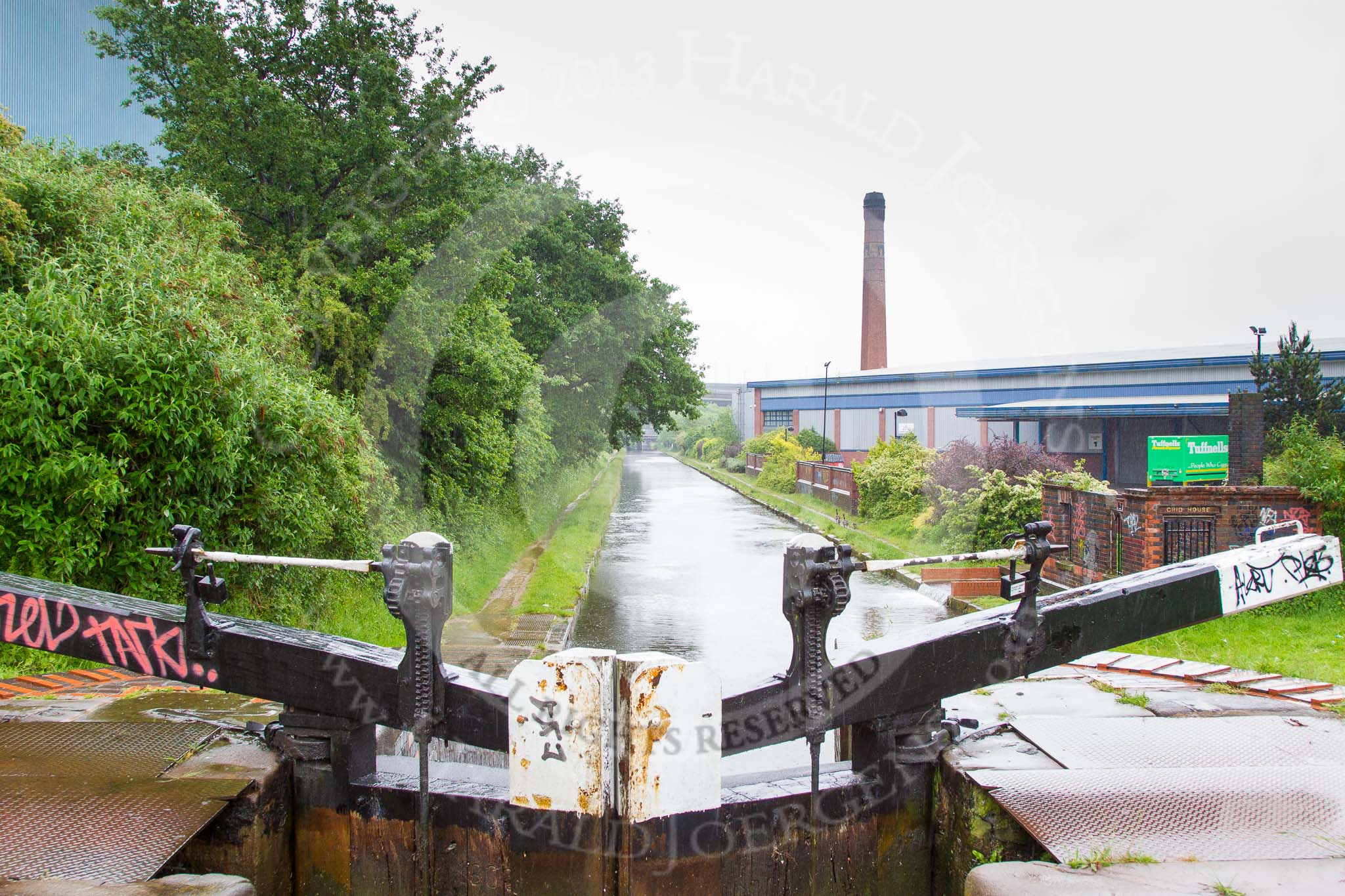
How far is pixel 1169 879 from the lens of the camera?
9.49ft

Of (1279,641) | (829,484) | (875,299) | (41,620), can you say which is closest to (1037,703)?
(41,620)

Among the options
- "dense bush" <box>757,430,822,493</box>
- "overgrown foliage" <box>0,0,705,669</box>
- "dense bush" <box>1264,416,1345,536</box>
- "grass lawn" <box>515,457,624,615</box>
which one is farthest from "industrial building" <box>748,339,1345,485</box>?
"overgrown foliage" <box>0,0,705,669</box>

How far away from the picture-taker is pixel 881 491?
64.4 feet

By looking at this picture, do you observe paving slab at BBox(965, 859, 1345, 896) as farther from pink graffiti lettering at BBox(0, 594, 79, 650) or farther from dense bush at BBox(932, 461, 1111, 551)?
dense bush at BBox(932, 461, 1111, 551)

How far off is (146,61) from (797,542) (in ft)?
41.9

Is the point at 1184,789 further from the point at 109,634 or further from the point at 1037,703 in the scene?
the point at 109,634

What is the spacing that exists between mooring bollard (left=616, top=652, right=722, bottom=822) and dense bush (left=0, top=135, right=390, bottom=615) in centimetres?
401

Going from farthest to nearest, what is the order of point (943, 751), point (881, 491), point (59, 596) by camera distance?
point (881, 491), point (943, 751), point (59, 596)

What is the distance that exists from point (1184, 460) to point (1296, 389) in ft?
36.6

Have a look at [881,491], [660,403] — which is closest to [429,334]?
[881,491]

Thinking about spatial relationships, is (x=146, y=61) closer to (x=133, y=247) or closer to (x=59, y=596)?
(x=133, y=247)

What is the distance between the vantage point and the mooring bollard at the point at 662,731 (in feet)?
10.5

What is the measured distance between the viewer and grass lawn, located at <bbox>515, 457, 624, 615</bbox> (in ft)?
35.4

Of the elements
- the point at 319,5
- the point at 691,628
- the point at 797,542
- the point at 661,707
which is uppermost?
the point at 319,5
